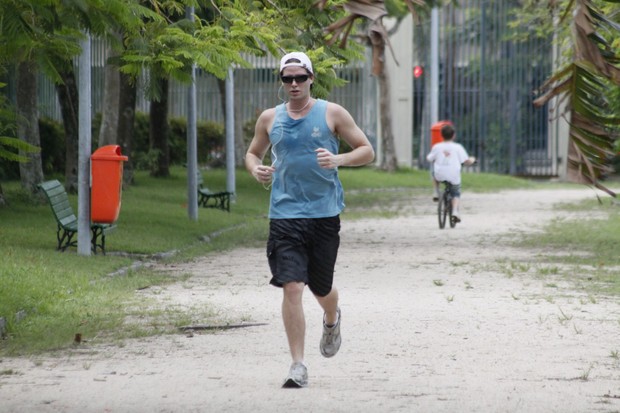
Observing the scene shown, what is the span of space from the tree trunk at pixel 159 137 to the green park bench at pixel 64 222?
644 inches

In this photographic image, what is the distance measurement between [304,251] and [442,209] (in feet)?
52.2

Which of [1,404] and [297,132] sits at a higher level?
[297,132]

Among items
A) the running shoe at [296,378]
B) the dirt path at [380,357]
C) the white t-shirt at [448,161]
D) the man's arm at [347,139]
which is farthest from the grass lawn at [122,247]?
the man's arm at [347,139]

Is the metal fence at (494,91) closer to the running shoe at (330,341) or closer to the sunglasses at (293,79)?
the running shoe at (330,341)

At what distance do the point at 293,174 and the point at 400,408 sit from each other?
5.29 feet

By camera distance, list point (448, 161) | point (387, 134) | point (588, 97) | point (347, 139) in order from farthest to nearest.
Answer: point (387, 134) < point (448, 161) < point (347, 139) < point (588, 97)

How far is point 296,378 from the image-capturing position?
8.22 metres

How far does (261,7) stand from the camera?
617 inches

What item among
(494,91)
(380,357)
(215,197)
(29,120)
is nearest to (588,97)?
(380,357)

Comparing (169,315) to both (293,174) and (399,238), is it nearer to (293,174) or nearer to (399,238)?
(293,174)

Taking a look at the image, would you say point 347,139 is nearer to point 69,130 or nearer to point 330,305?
point 330,305

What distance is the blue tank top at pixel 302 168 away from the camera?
8.38m

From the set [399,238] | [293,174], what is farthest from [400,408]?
[399,238]

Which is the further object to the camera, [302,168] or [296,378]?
[302,168]
